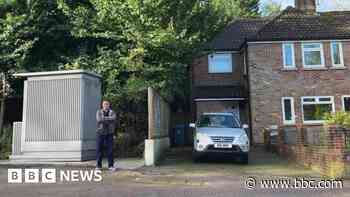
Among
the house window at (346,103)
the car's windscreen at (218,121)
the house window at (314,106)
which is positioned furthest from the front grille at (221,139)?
the house window at (346,103)

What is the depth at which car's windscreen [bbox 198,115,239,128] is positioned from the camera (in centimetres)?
1603

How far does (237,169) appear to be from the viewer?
13.6 meters

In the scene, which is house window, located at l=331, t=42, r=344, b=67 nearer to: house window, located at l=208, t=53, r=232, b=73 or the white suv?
house window, located at l=208, t=53, r=232, b=73

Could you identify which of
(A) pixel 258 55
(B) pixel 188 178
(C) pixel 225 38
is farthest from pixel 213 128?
(C) pixel 225 38

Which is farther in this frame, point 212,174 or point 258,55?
point 258,55

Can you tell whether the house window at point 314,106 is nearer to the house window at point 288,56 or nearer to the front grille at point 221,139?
the house window at point 288,56

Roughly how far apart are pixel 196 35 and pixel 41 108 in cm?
657

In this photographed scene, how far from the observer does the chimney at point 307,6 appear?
27781 millimetres

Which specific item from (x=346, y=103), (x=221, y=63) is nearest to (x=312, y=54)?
(x=346, y=103)

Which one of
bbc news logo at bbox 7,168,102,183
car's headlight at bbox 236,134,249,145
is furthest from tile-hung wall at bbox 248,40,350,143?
bbc news logo at bbox 7,168,102,183

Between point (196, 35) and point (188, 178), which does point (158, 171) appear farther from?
point (196, 35)

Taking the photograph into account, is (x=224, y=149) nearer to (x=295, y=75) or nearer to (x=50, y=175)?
(x=50, y=175)

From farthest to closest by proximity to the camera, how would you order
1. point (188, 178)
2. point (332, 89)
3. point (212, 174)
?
point (332, 89)
point (212, 174)
point (188, 178)

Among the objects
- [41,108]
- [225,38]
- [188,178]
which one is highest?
[225,38]
